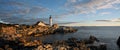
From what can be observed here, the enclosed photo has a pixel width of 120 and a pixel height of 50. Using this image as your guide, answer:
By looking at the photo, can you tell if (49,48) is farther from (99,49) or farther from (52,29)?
(52,29)

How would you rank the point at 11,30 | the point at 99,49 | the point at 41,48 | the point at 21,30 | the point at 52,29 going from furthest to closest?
1. the point at 52,29
2. the point at 21,30
3. the point at 11,30
4. the point at 99,49
5. the point at 41,48

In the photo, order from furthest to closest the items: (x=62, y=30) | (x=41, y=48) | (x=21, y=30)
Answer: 1. (x=62, y=30)
2. (x=21, y=30)
3. (x=41, y=48)

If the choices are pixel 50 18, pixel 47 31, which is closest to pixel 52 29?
pixel 47 31

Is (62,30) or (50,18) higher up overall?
(50,18)

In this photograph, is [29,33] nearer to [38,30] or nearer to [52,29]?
[38,30]

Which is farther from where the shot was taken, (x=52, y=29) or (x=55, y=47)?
(x=52, y=29)

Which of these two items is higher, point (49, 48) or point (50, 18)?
point (50, 18)

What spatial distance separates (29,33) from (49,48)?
253 feet

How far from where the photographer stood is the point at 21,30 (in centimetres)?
11075

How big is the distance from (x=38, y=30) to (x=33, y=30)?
598 centimetres

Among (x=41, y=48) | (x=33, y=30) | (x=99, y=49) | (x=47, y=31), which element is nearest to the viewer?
(x=41, y=48)

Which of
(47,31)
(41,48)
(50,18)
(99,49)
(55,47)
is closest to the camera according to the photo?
(41,48)

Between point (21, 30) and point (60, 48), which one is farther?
point (21, 30)

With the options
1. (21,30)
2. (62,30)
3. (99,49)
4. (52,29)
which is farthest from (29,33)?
(99,49)
